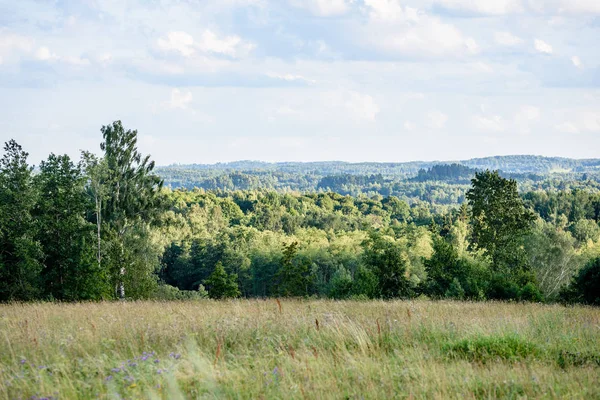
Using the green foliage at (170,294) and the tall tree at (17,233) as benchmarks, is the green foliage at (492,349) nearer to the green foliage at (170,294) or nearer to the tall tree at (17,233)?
the tall tree at (17,233)

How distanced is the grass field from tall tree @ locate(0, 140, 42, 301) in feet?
61.1

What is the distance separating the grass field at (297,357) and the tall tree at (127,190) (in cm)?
3429

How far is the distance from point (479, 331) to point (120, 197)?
131 ft

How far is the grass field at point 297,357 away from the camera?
5941 millimetres

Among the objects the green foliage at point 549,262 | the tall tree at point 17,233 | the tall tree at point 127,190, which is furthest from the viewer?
the green foliage at point 549,262

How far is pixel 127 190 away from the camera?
149ft

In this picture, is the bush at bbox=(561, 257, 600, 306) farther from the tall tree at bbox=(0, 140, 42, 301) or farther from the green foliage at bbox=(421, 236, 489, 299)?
the tall tree at bbox=(0, 140, 42, 301)

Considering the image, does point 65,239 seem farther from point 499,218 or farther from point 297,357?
point 499,218

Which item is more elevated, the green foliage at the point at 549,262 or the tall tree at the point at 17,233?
the tall tree at the point at 17,233

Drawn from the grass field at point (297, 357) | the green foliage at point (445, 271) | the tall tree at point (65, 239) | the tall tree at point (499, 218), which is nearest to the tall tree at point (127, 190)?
the tall tree at point (65, 239)

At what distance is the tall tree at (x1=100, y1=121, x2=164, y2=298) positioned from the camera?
4381 cm

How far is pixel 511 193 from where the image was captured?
46.3 meters

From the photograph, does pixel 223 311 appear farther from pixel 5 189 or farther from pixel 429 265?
pixel 429 265

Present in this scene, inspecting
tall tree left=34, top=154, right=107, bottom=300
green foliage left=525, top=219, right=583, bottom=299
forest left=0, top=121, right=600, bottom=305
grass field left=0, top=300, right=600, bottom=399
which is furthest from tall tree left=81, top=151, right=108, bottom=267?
green foliage left=525, top=219, right=583, bottom=299
